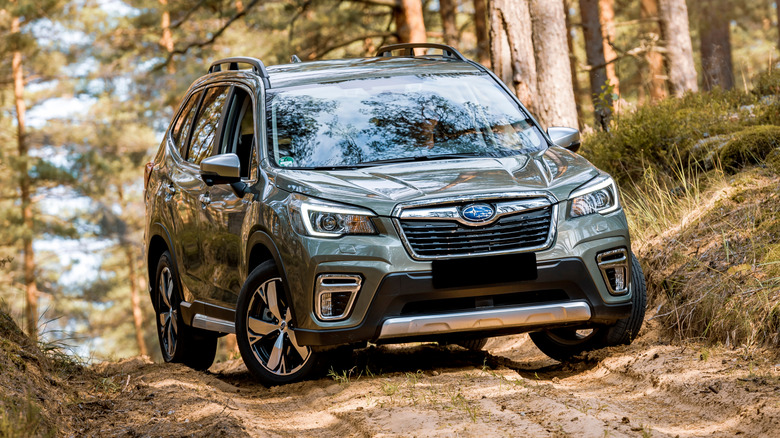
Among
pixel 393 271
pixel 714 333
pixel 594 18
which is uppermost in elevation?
pixel 594 18

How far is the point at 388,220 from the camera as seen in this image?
5238 mm

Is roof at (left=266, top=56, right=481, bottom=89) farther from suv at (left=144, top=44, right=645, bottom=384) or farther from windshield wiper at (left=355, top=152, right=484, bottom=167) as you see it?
windshield wiper at (left=355, top=152, right=484, bottom=167)

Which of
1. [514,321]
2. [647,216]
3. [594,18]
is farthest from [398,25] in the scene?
[514,321]

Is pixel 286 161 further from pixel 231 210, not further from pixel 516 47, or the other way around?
pixel 516 47

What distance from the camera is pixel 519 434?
419cm

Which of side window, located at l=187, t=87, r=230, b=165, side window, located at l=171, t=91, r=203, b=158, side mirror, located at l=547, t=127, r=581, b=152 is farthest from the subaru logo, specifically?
side window, located at l=171, t=91, r=203, b=158

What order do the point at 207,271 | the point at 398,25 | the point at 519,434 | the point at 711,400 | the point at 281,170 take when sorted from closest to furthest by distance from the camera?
the point at 519,434 → the point at 711,400 → the point at 281,170 → the point at 207,271 → the point at 398,25

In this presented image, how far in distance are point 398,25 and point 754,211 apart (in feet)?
45.0

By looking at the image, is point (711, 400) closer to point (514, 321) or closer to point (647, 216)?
point (514, 321)

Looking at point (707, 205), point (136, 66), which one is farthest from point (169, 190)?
point (136, 66)

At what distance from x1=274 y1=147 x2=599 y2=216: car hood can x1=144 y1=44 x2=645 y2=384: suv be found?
1 cm

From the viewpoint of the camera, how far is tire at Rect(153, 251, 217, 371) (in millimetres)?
7652

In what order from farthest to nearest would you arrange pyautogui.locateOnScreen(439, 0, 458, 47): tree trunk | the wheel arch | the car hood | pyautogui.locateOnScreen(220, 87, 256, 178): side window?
pyautogui.locateOnScreen(439, 0, 458, 47): tree trunk → pyautogui.locateOnScreen(220, 87, 256, 178): side window → the wheel arch → the car hood

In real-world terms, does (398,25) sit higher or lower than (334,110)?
higher
